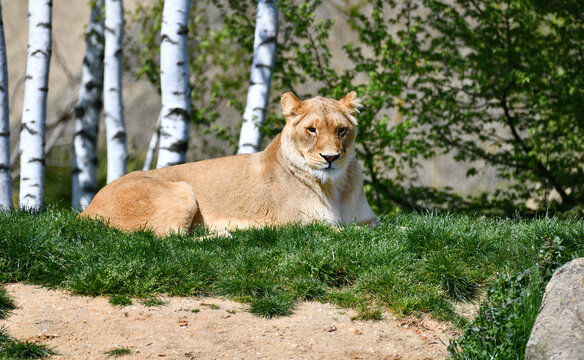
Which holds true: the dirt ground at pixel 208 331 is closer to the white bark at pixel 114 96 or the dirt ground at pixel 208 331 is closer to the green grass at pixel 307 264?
the green grass at pixel 307 264

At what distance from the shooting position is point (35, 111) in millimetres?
9656

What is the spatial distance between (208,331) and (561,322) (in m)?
2.40

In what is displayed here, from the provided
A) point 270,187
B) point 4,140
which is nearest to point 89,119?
point 4,140

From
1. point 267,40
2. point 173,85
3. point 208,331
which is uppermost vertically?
point 267,40

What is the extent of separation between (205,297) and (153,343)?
829 millimetres

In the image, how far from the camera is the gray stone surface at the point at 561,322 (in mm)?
3705

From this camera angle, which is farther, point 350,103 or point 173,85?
point 173,85

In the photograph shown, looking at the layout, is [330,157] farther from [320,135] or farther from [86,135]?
[86,135]

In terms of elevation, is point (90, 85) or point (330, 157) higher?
point (90, 85)

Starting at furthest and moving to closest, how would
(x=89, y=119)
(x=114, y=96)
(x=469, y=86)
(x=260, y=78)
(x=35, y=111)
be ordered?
(x=469, y=86) → (x=89, y=119) → (x=260, y=78) → (x=114, y=96) → (x=35, y=111)

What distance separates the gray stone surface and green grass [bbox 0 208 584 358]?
46 cm

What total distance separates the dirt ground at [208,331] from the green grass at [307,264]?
138 mm

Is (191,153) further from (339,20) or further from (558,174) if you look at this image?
(558,174)

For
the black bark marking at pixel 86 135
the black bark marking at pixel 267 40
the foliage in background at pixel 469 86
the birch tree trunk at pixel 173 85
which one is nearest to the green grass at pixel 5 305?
the birch tree trunk at pixel 173 85
